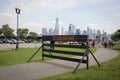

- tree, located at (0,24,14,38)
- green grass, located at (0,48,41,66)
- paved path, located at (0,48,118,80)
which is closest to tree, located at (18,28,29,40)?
tree, located at (0,24,14,38)

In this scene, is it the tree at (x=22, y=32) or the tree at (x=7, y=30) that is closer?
the tree at (x=7, y=30)

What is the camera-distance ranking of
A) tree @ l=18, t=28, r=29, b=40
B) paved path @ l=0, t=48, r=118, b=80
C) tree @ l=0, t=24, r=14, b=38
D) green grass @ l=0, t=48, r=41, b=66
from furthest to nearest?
tree @ l=18, t=28, r=29, b=40 → tree @ l=0, t=24, r=14, b=38 → green grass @ l=0, t=48, r=41, b=66 → paved path @ l=0, t=48, r=118, b=80

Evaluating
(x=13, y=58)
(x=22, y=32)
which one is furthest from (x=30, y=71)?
(x=22, y=32)

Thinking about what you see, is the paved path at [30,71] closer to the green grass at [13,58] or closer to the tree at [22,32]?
the green grass at [13,58]

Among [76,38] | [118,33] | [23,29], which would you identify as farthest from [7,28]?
[76,38]

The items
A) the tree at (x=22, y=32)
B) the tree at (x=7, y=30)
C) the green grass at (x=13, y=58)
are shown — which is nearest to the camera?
the green grass at (x=13, y=58)

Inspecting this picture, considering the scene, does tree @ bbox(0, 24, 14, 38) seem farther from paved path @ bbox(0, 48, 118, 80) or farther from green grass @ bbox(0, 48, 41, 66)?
paved path @ bbox(0, 48, 118, 80)

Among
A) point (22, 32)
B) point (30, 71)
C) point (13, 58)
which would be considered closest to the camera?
point (30, 71)

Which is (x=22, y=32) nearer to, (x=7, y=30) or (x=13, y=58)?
(x=7, y=30)

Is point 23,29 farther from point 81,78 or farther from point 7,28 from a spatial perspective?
point 81,78

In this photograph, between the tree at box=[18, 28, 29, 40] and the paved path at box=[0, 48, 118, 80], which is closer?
the paved path at box=[0, 48, 118, 80]

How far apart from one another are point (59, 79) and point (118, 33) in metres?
32.8

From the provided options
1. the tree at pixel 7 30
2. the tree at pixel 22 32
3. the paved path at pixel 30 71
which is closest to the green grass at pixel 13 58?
the paved path at pixel 30 71

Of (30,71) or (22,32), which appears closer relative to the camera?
(30,71)
